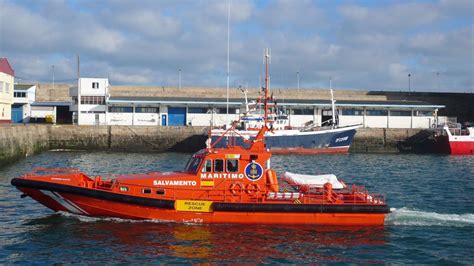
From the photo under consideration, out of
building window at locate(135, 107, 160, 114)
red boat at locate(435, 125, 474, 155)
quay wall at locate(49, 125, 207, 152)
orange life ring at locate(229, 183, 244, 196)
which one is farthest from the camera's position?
building window at locate(135, 107, 160, 114)

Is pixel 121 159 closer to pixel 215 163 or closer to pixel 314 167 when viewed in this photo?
pixel 314 167

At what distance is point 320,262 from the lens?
12469mm

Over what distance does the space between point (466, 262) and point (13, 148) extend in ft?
94.0

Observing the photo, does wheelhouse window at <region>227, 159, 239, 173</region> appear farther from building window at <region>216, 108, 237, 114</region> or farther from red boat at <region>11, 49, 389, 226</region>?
building window at <region>216, 108, 237, 114</region>

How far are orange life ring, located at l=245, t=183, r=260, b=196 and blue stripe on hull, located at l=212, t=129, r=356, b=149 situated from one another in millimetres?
27817

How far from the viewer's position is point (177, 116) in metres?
55.1

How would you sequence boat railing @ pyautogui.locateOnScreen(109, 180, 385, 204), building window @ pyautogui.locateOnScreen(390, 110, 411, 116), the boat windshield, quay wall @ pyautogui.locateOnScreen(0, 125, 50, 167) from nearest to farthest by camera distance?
boat railing @ pyautogui.locateOnScreen(109, 180, 385, 204)
the boat windshield
quay wall @ pyautogui.locateOnScreen(0, 125, 50, 167)
building window @ pyautogui.locateOnScreen(390, 110, 411, 116)

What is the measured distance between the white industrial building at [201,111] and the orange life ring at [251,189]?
1474 inches

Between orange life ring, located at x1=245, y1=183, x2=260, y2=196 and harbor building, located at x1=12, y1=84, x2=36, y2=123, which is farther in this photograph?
harbor building, located at x1=12, y1=84, x2=36, y2=123

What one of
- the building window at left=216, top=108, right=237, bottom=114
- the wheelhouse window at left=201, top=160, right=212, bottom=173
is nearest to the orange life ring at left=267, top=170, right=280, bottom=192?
the wheelhouse window at left=201, top=160, right=212, bottom=173

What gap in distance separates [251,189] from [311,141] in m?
30.3

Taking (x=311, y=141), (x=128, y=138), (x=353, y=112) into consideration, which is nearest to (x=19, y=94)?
(x=128, y=138)

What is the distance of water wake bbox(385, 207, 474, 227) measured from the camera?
1623 centimetres

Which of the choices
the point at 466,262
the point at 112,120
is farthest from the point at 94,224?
the point at 112,120
